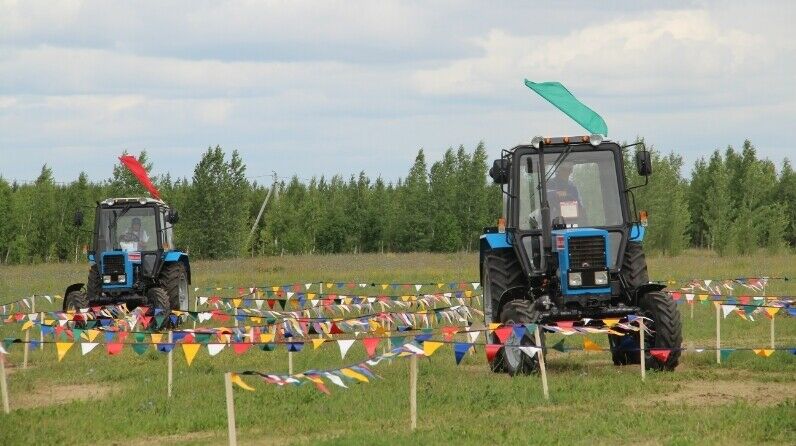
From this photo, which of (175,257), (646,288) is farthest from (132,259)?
(646,288)

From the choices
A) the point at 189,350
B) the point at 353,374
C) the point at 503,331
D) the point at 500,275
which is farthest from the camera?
the point at 500,275

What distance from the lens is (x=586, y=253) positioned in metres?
14.6

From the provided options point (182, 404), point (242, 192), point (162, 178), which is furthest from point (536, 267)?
point (162, 178)

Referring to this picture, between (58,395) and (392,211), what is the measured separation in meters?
67.4

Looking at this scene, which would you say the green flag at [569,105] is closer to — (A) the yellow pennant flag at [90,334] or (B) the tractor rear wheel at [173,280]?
(A) the yellow pennant flag at [90,334]

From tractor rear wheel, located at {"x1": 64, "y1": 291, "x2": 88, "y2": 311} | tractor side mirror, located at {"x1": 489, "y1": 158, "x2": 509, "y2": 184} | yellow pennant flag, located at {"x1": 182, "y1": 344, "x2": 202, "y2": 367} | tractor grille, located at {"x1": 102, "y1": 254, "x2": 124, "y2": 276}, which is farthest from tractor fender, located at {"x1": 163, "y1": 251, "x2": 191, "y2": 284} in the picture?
yellow pennant flag, located at {"x1": 182, "y1": 344, "x2": 202, "y2": 367}

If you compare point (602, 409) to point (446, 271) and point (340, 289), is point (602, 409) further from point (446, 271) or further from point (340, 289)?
point (446, 271)

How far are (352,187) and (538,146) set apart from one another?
75472 mm

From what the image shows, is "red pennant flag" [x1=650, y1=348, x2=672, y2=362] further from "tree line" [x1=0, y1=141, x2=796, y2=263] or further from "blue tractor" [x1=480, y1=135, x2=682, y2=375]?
"tree line" [x1=0, y1=141, x2=796, y2=263]

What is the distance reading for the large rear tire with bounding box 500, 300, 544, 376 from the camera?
14117mm

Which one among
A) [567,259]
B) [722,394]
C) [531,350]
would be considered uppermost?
[567,259]

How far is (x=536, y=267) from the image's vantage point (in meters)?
15.2

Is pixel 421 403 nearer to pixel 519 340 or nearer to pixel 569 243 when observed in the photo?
pixel 519 340

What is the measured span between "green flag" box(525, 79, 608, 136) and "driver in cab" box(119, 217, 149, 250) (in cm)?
1116
